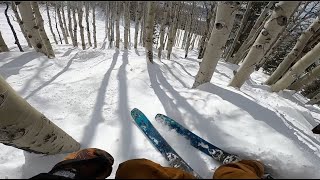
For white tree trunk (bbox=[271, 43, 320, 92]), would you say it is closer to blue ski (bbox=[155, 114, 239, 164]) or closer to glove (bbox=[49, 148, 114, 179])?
blue ski (bbox=[155, 114, 239, 164])

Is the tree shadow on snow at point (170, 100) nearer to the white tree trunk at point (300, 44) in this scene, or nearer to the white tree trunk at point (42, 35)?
the white tree trunk at point (300, 44)

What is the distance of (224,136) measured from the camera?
3.29 meters

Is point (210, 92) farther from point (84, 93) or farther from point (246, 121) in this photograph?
point (84, 93)

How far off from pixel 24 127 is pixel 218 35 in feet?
8.97

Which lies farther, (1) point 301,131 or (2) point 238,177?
(1) point 301,131

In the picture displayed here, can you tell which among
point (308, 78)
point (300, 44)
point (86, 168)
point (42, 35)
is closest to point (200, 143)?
point (86, 168)

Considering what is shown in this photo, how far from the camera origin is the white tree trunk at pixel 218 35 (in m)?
3.62

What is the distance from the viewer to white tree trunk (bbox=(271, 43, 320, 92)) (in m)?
5.52

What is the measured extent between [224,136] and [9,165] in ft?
8.02

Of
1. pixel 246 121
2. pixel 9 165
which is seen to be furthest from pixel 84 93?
pixel 246 121

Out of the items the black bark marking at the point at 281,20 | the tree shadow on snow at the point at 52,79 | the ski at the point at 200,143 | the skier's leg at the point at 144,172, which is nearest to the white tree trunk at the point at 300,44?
the black bark marking at the point at 281,20

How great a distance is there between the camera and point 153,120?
3770 millimetres

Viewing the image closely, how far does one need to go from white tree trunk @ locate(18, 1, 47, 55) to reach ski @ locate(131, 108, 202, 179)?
461 centimetres

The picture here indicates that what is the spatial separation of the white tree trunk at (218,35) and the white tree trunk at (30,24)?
4.70m
